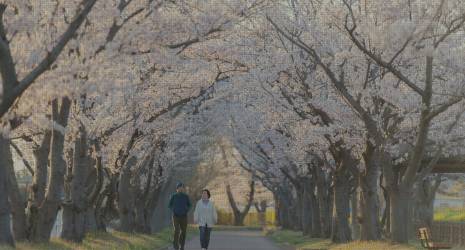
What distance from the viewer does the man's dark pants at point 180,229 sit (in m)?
23.0

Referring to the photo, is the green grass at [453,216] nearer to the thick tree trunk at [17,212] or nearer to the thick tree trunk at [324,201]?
the thick tree trunk at [324,201]

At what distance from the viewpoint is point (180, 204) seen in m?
22.5

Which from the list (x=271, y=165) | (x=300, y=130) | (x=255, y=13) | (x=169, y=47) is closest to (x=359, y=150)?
(x=300, y=130)

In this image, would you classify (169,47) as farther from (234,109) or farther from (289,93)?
(234,109)

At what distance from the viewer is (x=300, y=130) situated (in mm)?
31078

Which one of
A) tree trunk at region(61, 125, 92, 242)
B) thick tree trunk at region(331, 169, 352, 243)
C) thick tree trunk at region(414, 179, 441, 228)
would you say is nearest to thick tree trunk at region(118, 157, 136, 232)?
thick tree trunk at region(331, 169, 352, 243)

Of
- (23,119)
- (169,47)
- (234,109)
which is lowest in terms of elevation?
(23,119)

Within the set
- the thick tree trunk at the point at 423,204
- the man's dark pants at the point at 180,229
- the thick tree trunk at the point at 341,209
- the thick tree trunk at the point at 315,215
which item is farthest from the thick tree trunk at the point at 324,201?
the man's dark pants at the point at 180,229

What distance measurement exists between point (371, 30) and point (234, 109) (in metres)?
24.7

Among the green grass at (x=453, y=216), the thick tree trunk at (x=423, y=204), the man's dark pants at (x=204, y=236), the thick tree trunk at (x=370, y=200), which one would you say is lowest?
the man's dark pants at (x=204, y=236)

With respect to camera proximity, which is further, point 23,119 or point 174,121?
point 174,121

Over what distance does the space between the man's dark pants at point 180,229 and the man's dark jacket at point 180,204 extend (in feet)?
0.79

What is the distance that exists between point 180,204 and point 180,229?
1194 mm

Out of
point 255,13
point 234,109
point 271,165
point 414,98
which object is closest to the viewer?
point 255,13
